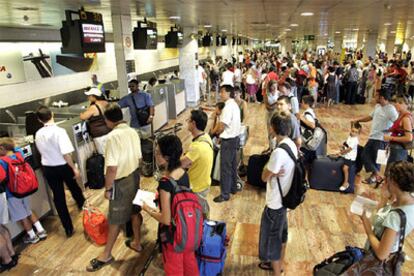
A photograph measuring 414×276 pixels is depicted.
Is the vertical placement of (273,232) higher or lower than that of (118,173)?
lower

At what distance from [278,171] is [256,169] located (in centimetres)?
250

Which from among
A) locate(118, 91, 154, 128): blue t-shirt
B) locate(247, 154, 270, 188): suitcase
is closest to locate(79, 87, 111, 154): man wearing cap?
locate(118, 91, 154, 128): blue t-shirt

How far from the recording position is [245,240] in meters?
3.79

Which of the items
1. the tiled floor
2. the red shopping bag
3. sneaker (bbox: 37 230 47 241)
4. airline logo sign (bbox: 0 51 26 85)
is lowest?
the tiled floor

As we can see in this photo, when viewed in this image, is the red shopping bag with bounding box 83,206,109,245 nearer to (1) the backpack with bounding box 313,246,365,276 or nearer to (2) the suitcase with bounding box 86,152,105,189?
(2) the suitcase with bounding box 86,152,105,189

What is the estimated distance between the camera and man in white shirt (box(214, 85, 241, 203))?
4219 millimetres

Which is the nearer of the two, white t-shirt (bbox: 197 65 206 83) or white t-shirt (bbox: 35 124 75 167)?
white t-shirt (bbox: 35 124 75 167)

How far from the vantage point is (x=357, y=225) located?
4.09 m

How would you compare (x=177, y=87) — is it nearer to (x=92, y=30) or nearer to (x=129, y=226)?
(x=92, y=30)

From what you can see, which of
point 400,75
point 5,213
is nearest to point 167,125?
point 5,213

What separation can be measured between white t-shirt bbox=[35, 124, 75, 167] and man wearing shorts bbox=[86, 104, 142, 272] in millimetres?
815

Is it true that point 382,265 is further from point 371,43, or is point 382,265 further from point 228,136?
point 371,43

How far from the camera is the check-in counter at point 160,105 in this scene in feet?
27.4

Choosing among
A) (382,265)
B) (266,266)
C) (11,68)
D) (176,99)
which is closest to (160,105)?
(176,99)
